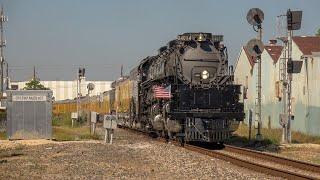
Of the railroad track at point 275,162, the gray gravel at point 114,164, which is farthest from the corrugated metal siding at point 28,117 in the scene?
the railroad track at point 275,162

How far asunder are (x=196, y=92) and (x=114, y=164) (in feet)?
20.5

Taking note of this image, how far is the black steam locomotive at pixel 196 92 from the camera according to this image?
21484mm

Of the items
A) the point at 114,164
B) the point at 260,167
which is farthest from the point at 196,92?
the point at 260,167

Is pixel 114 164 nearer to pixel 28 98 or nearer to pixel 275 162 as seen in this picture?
pixel 275 162

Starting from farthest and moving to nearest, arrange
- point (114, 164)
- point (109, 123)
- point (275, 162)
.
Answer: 1. point (109, 123)
2. point (275, 162)
3. point (114, 164)

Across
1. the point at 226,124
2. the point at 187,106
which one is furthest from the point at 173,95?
the point at 226,124

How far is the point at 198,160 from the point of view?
17.4 meters

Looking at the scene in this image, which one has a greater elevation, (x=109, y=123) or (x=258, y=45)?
(x=258, y=45)

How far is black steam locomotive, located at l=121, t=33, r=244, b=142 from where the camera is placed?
21484 millimetres

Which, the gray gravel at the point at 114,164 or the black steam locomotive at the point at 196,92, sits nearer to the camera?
the gray gravel at the point at 114,164

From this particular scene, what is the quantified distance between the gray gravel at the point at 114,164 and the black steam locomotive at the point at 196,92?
4.15 feet

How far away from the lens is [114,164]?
647 inches

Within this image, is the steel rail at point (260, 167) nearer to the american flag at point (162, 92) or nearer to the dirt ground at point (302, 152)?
the american flag at point (162, 92)

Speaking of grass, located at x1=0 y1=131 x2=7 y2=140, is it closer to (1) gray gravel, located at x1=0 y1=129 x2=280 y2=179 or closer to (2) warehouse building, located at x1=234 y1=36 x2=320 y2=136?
(1) gray gravel, located at x1=0 y1=129 x2=280 y2=179
